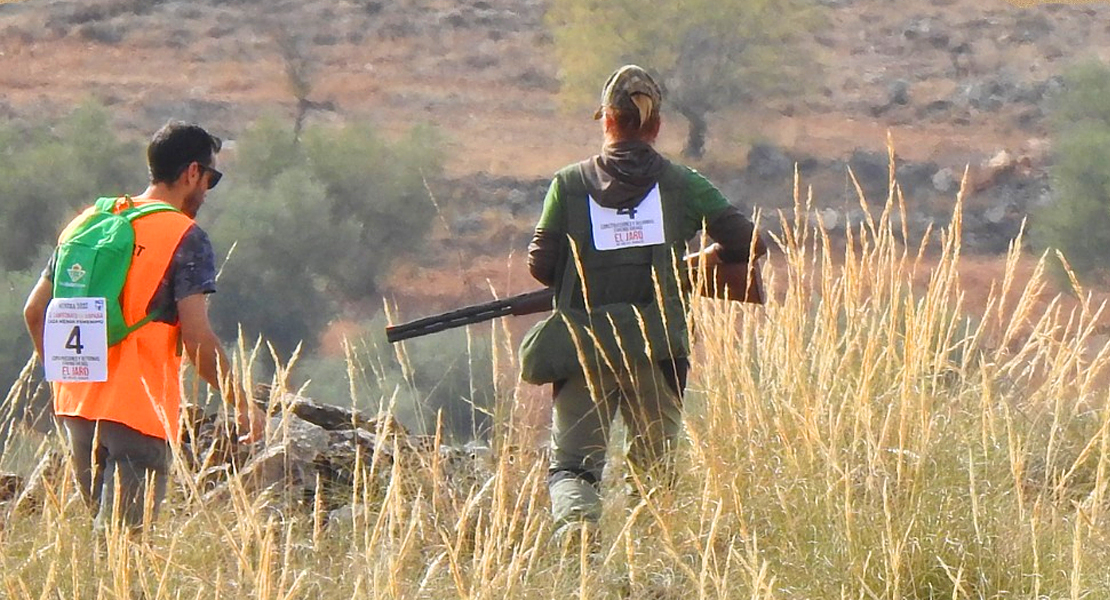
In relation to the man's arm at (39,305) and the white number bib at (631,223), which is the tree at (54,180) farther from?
the white number bib at (631,223)

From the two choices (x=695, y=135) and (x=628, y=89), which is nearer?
(x=628, y=89)

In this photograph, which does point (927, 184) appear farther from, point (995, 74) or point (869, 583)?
point (869, 583)

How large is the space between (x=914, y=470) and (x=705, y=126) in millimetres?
37457

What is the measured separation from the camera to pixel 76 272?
12.7 ft

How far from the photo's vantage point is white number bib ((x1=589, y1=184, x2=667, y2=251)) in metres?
4.18

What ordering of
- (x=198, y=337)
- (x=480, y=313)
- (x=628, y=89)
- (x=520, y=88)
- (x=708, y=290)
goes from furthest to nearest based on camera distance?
1. (x=520, y=88)
2. (x=480, y=313)
3. (x=708, y=290)
4. (x=628, y=89)
5. (x=198, y=337)

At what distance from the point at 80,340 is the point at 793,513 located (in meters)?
1.70

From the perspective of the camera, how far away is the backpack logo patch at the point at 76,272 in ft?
12.7

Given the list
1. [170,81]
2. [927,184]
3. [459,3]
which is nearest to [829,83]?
[927,184]

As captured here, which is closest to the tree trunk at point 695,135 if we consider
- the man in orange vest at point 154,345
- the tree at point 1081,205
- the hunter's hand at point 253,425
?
the tree at point 1081,205

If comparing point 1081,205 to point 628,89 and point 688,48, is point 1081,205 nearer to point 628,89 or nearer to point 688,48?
point 688,48

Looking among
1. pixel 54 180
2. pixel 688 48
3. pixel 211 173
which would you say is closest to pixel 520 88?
pixel 688 48

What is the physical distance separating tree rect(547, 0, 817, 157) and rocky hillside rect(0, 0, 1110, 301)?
2.54ft

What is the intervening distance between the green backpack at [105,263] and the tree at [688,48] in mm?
36984
